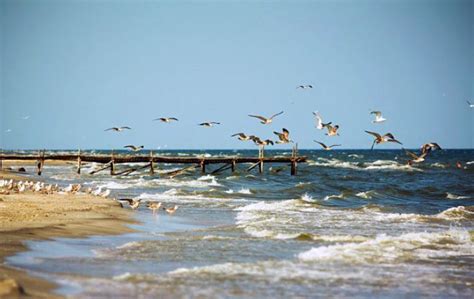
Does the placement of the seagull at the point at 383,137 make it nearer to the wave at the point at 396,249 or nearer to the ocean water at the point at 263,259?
the ocean water at the point at 263,259

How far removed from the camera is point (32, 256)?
10.8 metres

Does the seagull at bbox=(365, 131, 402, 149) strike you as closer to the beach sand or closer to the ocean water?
the ocean water

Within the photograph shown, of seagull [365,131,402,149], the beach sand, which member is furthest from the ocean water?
seagull [365,131,402,149]

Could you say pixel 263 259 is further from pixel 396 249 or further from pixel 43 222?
pixel 43 222

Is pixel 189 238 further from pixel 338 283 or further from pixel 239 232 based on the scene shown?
pixel 338 283

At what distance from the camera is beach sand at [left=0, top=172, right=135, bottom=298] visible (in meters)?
8.52

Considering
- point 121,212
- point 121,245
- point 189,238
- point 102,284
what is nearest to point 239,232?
point 189,238

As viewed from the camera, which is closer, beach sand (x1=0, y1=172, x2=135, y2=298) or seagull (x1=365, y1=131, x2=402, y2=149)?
beach sand (x1=0, y1=172, x2=135, y2=298)

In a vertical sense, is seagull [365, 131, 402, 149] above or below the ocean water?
above

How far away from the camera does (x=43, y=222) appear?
15.0m

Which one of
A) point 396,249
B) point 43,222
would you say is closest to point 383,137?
point 396,249

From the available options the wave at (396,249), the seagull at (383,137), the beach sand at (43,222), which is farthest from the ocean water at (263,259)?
the seagull at (383,137)

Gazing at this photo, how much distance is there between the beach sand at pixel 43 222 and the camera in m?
8.52

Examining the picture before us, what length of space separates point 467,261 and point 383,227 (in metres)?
5.70
